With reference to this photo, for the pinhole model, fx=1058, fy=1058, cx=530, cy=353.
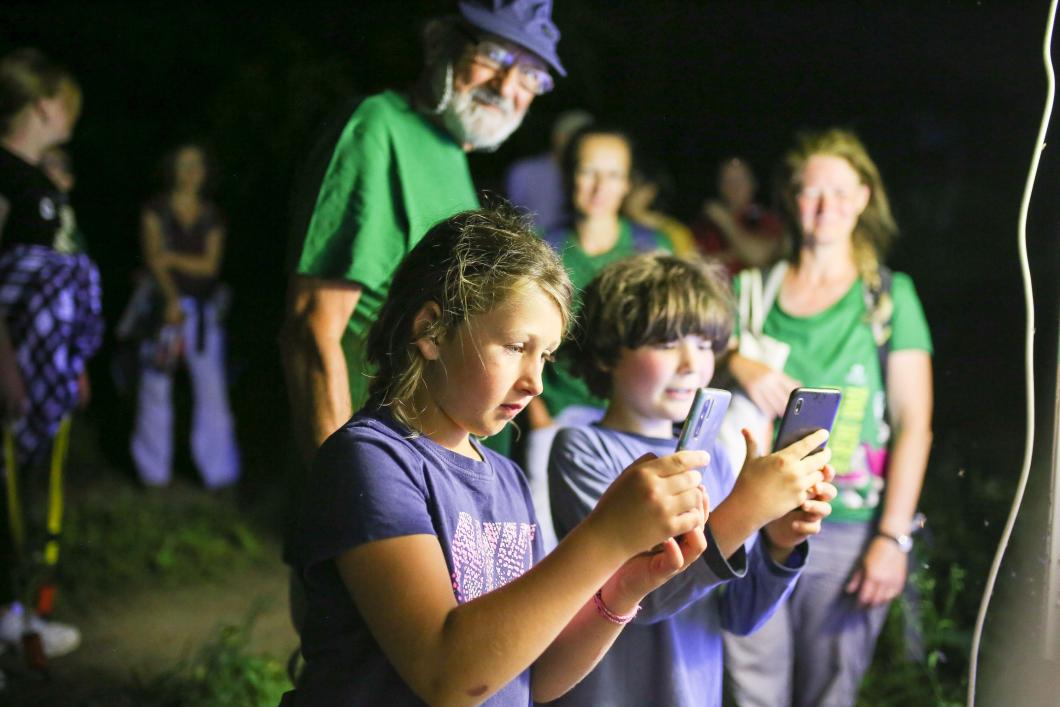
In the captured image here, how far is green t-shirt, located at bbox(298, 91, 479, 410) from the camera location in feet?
6.82

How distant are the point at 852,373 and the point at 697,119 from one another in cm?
260

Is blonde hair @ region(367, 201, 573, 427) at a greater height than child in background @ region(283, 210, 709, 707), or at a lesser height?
greater

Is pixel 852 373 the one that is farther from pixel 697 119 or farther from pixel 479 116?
pixel 697 119

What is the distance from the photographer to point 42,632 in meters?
3.71

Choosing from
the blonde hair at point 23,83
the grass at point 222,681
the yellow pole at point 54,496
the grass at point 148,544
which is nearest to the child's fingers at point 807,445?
the grass at point 222,681

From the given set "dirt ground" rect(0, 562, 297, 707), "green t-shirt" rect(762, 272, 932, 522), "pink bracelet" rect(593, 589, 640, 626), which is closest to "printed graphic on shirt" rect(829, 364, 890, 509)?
"green t-shirt" rect(762, 272, 932, 522)

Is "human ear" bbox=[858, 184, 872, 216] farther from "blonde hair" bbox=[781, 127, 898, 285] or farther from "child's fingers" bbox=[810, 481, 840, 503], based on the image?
"child's fingers" bbox=[810, 481, 840, 503]

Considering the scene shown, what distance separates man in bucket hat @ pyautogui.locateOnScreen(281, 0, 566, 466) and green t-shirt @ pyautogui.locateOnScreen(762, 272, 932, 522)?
0.92m

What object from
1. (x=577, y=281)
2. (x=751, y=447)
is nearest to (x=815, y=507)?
(x=751, y=447)

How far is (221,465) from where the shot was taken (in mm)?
5949

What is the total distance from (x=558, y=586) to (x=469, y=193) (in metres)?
1.24

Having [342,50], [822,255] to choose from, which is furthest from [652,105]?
[822,255]

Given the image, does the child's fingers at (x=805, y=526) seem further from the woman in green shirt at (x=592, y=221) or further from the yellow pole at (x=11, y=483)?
the yellow pole at (x=11, y=483)

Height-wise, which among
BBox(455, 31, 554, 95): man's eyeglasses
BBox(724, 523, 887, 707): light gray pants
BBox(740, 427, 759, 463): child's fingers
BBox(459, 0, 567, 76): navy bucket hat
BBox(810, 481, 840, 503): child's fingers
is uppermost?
BBox(459, 0, 567, 76): navy bucket hat
